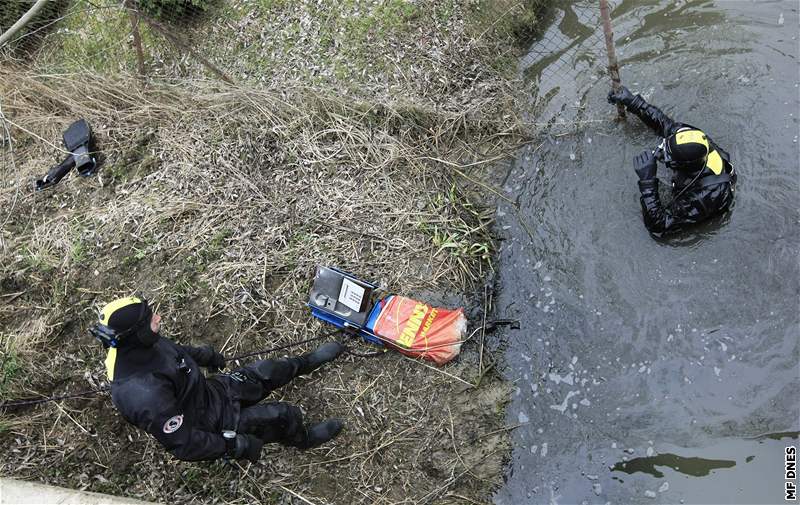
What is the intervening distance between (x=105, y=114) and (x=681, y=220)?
6.18 metres

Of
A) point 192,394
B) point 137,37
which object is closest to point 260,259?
point 192,394

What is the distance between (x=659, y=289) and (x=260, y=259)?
11.8 feet

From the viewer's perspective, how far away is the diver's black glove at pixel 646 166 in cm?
498

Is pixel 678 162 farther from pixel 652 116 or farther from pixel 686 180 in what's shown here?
pixel 652 116

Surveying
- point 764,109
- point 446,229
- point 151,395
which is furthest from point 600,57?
point 151,395

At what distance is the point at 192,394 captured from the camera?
13.1 feet

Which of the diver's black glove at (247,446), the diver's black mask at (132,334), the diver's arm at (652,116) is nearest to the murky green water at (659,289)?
the diver's arm at (652,116)

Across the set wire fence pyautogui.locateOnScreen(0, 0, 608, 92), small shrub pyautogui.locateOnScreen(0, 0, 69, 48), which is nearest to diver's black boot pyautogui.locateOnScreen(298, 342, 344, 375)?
wire fence pyautogui.locateOnScreen(0, 0, 608, 92)

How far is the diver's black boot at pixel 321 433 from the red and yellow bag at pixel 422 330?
0.80m

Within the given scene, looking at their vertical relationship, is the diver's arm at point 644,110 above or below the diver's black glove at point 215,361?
above

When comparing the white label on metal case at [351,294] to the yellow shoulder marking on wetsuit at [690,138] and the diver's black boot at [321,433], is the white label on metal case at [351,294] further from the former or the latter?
the yellow shoulder marking on wetsuit at [690,138]

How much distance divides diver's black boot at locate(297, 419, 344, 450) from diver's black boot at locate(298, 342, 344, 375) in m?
0.46

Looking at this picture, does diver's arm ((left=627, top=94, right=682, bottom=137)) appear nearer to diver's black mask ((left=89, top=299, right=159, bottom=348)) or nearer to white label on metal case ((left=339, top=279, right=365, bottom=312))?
white label on metal case ((left=339, top=279, right=365, bottom=312))

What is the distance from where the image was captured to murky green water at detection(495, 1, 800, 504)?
14.8 feet
